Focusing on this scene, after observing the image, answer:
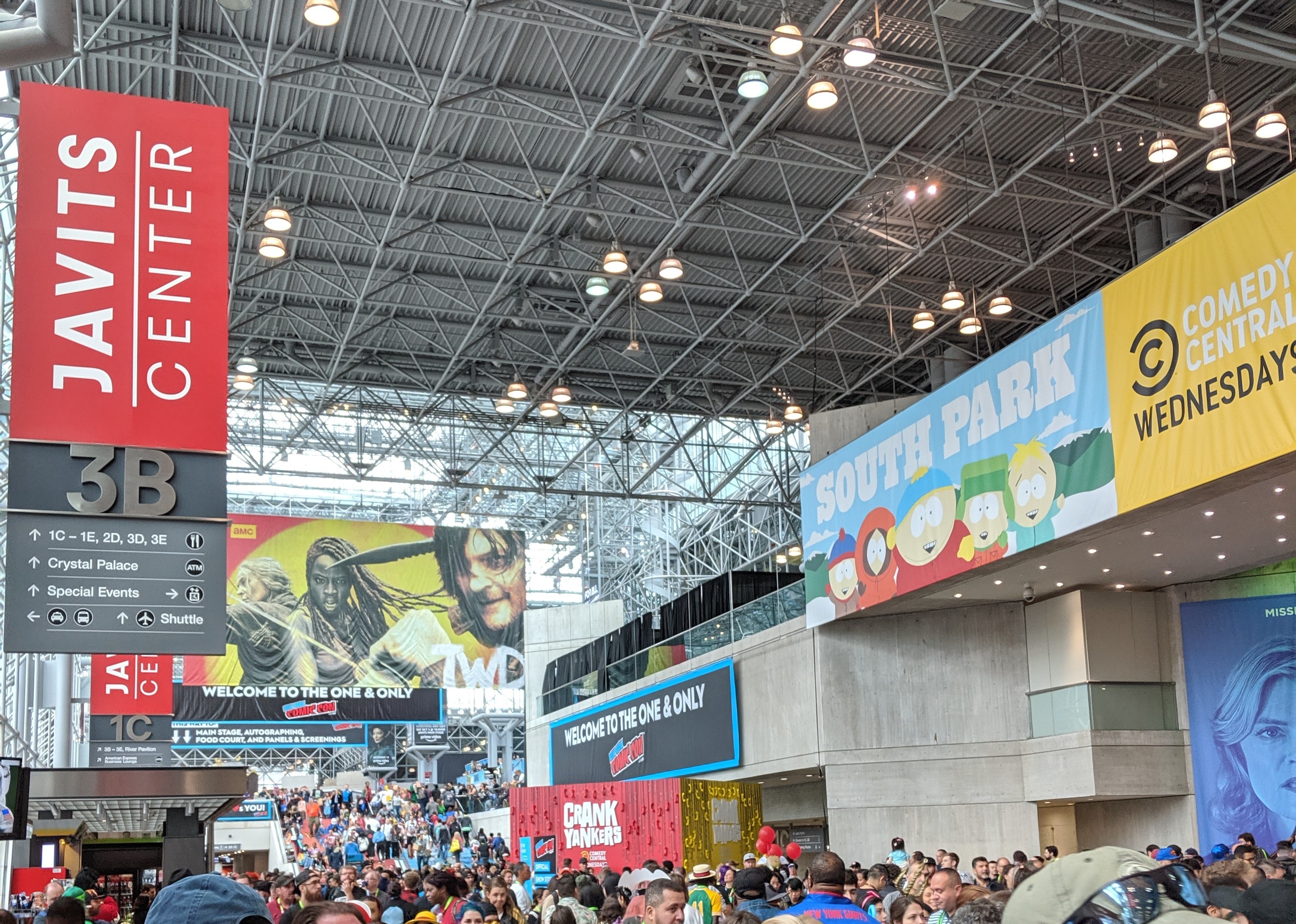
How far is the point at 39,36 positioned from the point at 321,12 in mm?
11458

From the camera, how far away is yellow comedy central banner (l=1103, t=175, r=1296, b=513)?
13.4 meters

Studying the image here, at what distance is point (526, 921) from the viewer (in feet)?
42.4

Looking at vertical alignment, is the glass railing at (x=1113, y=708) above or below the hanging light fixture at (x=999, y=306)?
below

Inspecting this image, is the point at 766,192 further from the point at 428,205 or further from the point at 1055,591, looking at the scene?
the point at 1055,591

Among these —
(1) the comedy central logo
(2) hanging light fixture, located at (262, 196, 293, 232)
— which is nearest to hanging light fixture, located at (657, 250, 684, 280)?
(2) hanging light fixture, located at (262, 196, 293, 232)

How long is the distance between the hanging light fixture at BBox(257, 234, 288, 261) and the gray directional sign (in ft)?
44.1

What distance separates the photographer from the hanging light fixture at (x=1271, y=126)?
1783 centimetres

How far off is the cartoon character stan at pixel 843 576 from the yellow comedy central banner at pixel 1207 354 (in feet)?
22.7

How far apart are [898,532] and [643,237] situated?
8432 millimetres

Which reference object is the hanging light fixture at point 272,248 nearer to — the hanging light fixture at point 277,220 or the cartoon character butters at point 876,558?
A: the hanging light fixture at point 277,220

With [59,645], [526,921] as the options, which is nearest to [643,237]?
[526,921]

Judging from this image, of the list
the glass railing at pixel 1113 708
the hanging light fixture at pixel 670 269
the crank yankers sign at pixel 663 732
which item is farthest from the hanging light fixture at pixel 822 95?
the crank yankers sign at pixel 663 732

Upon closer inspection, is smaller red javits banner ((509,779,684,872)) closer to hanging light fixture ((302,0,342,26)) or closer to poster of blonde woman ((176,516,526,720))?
poster of blonde woman ((176,516,526,720))

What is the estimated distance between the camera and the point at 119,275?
7.71m
